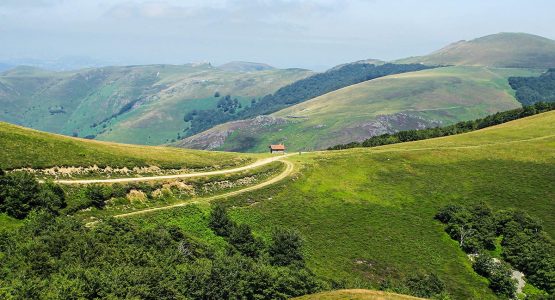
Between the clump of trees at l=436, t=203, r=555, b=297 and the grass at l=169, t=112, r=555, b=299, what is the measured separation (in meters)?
2.38

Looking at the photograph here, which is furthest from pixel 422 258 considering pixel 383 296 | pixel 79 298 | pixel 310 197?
pixel 79 298

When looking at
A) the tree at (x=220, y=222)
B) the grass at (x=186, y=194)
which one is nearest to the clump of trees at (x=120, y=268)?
the tree at (x=220, y=222)

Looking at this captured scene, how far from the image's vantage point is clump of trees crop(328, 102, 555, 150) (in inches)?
6033

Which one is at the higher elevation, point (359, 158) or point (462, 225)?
point (359, 158)

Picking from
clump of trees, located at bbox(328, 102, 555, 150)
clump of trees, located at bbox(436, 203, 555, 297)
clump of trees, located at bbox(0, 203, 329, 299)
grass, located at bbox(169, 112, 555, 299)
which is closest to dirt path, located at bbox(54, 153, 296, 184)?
grass, located at bbox(169, 112, 555, 299)

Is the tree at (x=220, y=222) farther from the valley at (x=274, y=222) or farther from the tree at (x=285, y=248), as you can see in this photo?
the tree at (x=285, y=248)

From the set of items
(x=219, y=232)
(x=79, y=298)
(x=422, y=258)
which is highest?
(x=79, y=298)

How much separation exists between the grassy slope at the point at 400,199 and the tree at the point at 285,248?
462 centimetres

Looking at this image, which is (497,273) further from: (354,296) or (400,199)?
(354,296)

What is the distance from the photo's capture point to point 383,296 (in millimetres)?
48000

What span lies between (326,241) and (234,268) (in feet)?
107

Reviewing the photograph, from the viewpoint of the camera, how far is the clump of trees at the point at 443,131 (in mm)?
153250

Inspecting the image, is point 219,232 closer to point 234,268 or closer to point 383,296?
point 234,268

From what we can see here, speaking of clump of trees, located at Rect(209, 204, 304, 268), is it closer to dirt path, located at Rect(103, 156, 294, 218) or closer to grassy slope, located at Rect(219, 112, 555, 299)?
grassy slope, located at Rect(219, 112, 555, 299)
